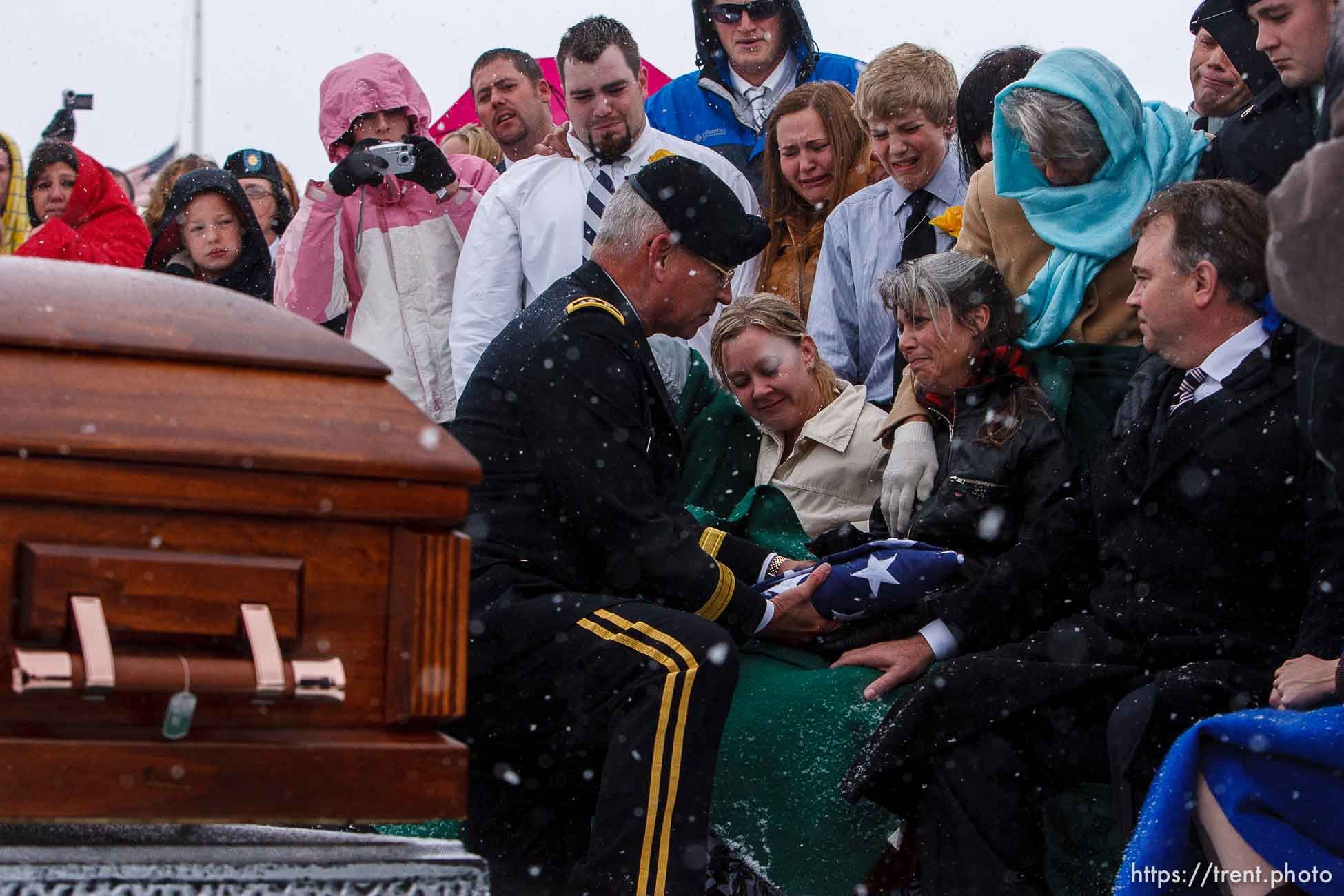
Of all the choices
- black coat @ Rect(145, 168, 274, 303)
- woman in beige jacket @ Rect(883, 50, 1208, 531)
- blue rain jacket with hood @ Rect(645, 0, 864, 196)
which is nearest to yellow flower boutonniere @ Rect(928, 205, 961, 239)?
woman in beige jacket @ Rect(883, 50, 1208, 531)

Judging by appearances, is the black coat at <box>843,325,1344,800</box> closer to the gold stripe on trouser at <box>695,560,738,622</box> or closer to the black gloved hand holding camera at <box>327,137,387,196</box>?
the gold stripe on trouser at <box>695,560,738,622</box>

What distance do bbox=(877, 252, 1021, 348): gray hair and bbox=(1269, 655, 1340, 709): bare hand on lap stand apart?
125cm

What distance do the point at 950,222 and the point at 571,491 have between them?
5.58 feet

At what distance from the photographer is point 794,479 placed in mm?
4309

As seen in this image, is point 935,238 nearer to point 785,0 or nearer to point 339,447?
point 785,0

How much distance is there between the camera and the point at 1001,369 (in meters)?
3.82

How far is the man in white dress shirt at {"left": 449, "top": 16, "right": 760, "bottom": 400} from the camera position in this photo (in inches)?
199

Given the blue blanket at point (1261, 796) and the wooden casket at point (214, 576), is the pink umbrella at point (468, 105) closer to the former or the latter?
the blue blanket at point (1261, 796)

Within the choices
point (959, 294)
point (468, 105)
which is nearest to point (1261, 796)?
point (959, 294)

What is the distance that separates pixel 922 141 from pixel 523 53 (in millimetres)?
2094

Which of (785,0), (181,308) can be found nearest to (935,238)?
(785,0)

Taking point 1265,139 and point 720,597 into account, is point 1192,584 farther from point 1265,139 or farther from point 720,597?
point 1265,139

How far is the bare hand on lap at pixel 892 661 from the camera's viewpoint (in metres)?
3.48

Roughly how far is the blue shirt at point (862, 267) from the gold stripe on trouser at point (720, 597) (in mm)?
1301
